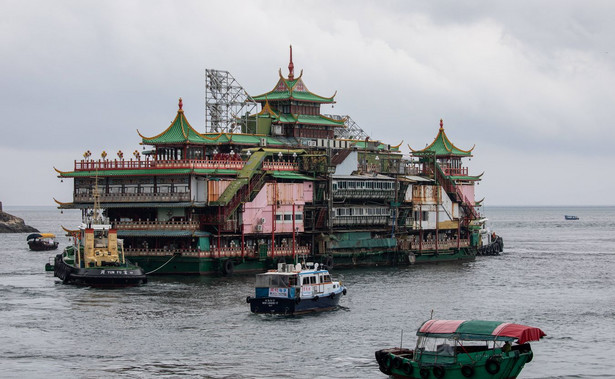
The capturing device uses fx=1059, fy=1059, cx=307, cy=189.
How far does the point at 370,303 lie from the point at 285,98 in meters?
48.4

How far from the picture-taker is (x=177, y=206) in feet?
335

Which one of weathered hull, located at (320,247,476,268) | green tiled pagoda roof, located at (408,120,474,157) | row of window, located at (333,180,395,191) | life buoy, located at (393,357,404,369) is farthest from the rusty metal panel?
life buoy, located at (393,357,404,369)

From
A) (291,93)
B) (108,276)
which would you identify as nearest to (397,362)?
(108,276)

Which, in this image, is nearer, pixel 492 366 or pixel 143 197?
pixel 492 366

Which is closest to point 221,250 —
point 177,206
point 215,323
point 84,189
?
point 177,206

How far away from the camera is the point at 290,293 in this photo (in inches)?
2901

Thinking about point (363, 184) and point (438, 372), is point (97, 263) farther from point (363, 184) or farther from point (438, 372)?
point (438, 372)

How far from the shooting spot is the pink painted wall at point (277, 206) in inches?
4107

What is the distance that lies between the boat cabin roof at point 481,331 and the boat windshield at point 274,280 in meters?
20.9

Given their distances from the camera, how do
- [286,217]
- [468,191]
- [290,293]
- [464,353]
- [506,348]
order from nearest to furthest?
[506,348]
[464,353]
[290,293]
[286,217]
[468,191]

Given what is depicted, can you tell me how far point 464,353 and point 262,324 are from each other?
65.7 ft

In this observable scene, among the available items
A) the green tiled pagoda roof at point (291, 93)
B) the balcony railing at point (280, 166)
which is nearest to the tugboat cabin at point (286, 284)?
the balcony railing at point (280, 166)

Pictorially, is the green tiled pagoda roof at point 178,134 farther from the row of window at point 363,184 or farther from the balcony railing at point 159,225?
the row of window at point 363,184

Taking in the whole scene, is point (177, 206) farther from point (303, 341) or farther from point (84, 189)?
point (303, 341)
